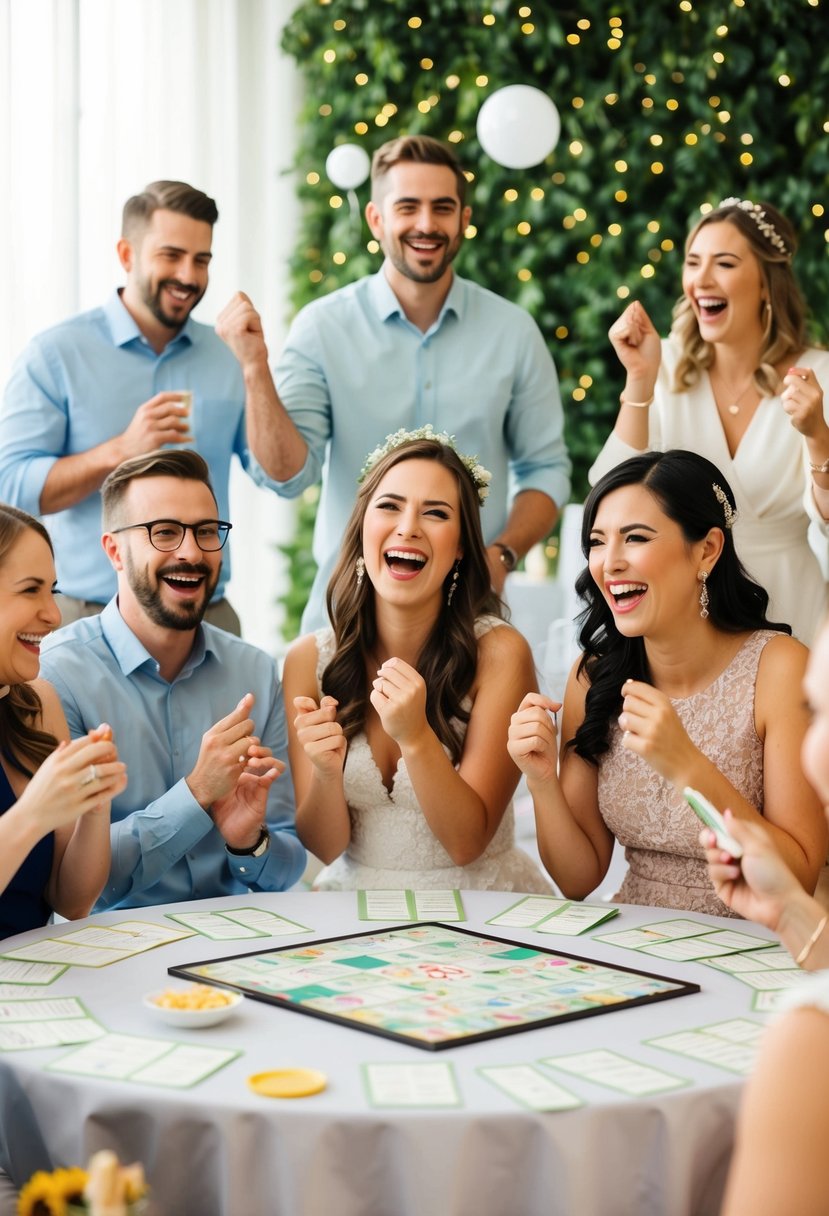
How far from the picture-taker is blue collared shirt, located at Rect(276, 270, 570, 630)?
14.0 ft

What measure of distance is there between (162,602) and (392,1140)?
67.3 inches

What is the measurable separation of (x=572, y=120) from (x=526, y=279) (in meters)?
0.71

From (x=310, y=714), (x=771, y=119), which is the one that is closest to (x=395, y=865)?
(x=310, y=714)

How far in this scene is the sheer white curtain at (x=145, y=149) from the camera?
5.34 meters

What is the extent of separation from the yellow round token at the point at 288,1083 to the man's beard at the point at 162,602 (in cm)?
154

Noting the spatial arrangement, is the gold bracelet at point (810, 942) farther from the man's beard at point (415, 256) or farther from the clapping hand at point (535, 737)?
the man's beard at point (415, 256)

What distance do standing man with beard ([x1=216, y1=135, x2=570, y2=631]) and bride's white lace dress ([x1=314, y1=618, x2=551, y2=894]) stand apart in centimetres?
98

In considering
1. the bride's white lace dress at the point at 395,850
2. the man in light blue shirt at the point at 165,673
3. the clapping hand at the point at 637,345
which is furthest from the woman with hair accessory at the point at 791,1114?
the clapping hand at the point at 637,345

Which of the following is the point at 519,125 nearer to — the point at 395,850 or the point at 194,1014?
the point at 395,850

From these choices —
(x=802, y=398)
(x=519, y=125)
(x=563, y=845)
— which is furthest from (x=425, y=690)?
(x=519, y=125)

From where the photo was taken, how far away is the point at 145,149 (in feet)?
19.6

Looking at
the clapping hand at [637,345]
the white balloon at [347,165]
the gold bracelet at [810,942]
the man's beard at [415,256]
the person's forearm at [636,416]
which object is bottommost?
the gold bracelet at [810,942]

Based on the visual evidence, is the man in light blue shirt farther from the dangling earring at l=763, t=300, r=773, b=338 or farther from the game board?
the dangling earring at l=763, t=300, r=773, b=338

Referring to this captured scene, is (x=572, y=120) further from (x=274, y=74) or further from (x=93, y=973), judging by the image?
(x=93, y=973)
